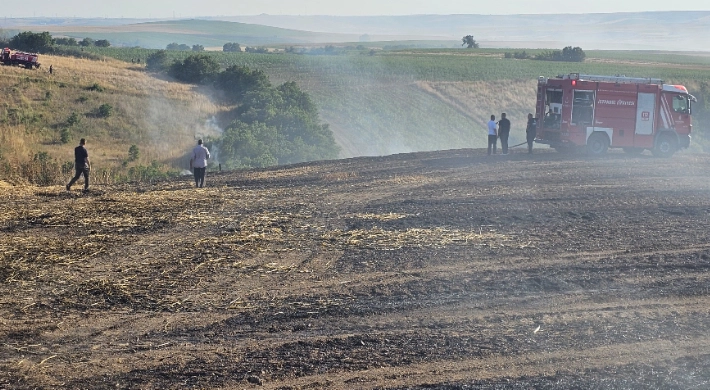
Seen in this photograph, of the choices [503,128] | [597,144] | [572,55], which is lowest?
[597,144]

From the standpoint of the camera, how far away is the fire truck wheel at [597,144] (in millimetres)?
29516

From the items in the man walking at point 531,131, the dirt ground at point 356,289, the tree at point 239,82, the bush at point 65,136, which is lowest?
the bush at point 65,136

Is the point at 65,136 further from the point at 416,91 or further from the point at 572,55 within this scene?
the point at 572,55

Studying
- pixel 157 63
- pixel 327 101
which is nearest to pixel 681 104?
pixel 327 101

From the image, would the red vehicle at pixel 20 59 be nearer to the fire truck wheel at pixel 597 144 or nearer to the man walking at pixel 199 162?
the man walking at pixel 199 162

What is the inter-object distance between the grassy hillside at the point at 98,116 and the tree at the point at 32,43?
15.8 meters

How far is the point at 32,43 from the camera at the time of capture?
214ft

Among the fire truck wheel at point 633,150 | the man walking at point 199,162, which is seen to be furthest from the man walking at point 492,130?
the man walking at point 199,162

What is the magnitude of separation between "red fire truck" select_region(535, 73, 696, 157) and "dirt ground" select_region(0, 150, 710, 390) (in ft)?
28.6

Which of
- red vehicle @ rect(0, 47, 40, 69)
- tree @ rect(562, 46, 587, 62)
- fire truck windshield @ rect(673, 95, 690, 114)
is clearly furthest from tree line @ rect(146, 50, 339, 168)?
tree @ rect(562, 46, 587, 62)

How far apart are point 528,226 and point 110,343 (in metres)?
9.34

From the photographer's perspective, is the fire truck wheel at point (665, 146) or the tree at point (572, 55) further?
the tree at point (572, 55)

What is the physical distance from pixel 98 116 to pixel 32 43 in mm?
29402

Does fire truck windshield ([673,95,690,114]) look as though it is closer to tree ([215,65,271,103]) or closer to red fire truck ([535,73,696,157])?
red fire truck ([535,73,696,157])
